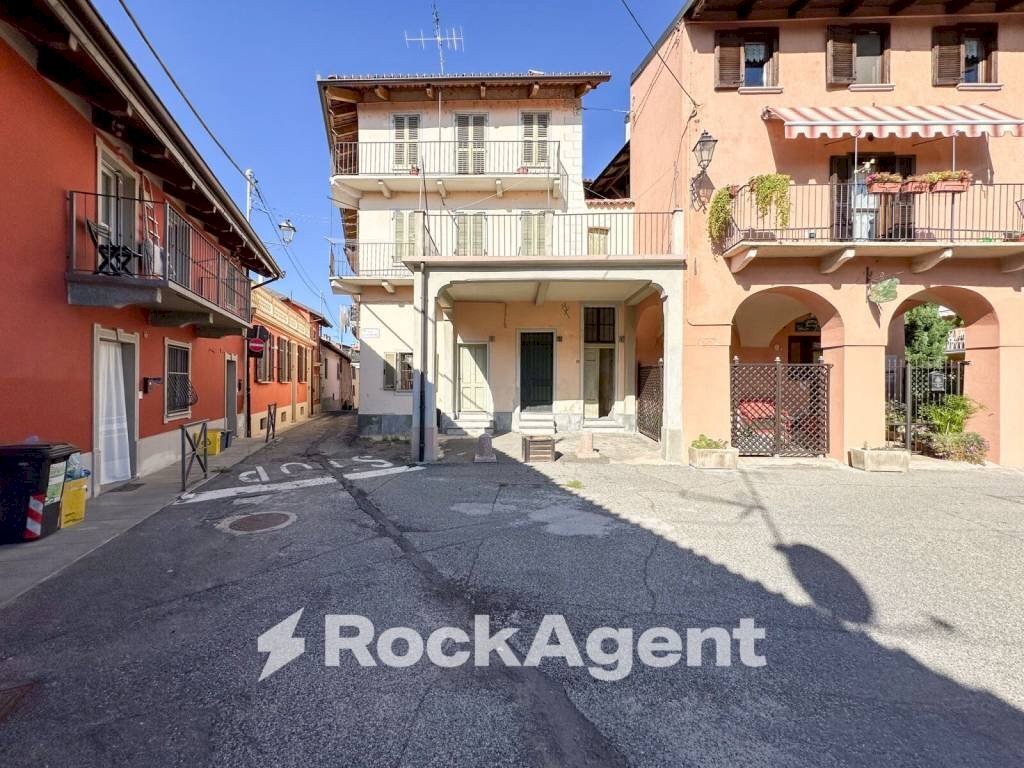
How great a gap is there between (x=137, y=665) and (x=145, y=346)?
7494mm

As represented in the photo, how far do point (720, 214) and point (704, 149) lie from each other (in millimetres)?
1259

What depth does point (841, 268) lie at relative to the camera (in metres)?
8.74

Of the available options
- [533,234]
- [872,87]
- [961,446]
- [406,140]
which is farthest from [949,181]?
[406,140]

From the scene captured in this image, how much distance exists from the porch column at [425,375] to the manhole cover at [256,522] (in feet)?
10.9

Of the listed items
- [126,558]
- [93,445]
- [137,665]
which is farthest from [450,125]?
[137,665]

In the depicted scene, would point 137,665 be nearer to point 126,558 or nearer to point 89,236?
point 126,558

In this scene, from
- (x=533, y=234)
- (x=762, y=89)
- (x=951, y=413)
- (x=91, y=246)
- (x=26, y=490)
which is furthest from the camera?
(x=533, y=234)

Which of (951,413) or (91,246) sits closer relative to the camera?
(91,246)

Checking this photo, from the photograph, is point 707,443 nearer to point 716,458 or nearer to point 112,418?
point 716,458

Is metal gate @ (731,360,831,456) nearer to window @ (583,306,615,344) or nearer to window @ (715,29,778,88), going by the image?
window @ (583,306,615,344)

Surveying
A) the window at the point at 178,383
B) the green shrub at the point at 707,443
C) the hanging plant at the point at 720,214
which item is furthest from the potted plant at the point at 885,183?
the window at the point at 178,383

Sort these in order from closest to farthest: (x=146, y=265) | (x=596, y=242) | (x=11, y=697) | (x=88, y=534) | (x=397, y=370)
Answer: (x=11, y=697), (x=88, y=534), (x=146, y=265), (x=596, y=242), (x=397, y=370)

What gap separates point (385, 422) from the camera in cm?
1280

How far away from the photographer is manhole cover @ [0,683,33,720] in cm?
229
